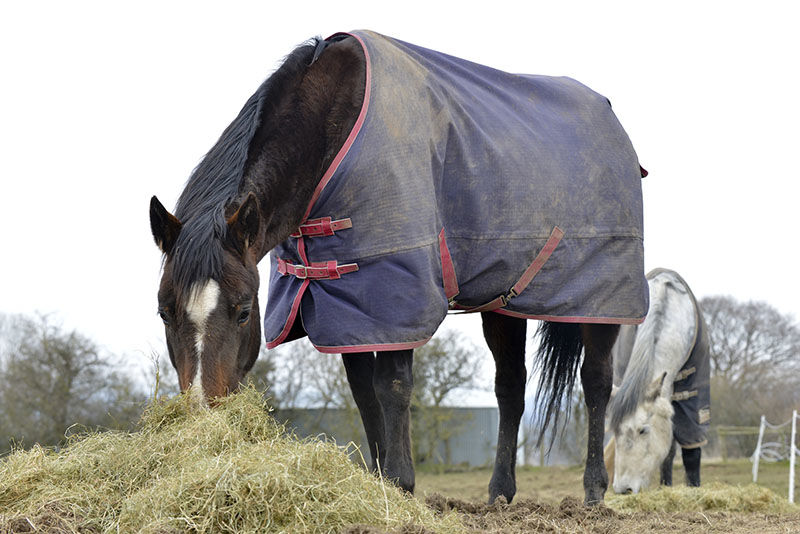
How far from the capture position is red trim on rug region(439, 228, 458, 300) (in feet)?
13.4

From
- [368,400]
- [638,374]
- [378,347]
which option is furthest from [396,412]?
[638,374]

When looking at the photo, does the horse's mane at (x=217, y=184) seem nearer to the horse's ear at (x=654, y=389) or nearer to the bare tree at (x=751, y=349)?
the horse's ear at (x=654, y=389)

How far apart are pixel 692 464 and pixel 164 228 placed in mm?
6727

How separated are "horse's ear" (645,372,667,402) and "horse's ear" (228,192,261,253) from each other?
220 inches

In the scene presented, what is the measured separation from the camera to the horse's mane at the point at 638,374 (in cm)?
800

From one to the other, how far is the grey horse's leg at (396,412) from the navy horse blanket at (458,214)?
0.12m

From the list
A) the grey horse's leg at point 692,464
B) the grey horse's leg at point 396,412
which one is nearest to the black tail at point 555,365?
the grey horse's leg at point 396,412

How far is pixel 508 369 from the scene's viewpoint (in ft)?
17.7

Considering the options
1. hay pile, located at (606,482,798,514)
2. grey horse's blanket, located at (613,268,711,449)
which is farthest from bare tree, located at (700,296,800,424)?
hay pile, located at (606,482,798,514)

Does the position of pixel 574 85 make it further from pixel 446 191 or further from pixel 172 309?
pixel 172 309

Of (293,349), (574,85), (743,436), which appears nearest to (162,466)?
(574,85)

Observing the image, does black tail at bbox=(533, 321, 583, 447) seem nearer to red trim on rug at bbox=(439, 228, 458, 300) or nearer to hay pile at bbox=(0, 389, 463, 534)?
red trim on rug at bbox=(439, 228, 458, 300)

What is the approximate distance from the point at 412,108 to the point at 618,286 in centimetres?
176

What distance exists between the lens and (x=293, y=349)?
18.0 m
